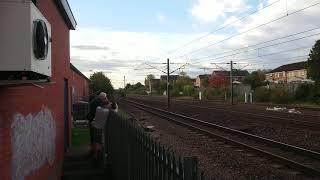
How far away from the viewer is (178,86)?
127812 millimetres

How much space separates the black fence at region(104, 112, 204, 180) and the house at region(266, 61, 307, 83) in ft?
369

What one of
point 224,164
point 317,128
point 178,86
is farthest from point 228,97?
point 224,164

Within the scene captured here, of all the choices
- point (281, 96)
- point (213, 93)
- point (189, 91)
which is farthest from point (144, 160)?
point (189, 91)

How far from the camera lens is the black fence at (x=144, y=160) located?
12.1 ft

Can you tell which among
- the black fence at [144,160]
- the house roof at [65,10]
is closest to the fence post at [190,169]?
the black fence at [144,160]

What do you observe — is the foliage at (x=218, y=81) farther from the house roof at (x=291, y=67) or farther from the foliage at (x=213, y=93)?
the foliage at (x=213, y=93)

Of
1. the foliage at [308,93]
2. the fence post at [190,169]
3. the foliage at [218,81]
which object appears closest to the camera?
the fence post at [190,169]

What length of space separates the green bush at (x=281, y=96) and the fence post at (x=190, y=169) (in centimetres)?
5891

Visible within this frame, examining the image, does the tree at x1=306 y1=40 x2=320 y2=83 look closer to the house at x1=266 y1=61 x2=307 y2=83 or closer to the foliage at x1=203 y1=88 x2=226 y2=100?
the foliage at x1=203 y1=88 x2=226 y2=100

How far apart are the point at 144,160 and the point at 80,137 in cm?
1065

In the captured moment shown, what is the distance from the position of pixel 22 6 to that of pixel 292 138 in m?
17.0

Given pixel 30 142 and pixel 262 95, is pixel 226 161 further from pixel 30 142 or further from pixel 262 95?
pixel 262 95

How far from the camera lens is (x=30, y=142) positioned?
5625mm

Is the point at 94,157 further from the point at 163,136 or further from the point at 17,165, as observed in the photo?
the point at 163,136
